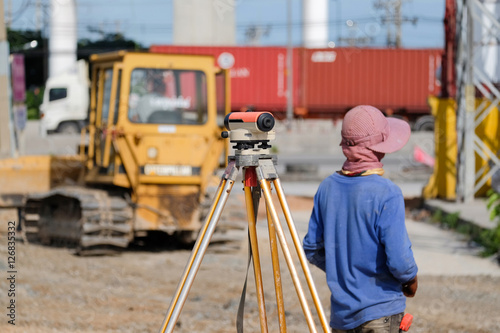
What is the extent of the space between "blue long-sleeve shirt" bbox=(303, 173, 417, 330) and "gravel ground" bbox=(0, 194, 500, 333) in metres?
3.13

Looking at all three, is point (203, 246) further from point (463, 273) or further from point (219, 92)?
point (219, 92)

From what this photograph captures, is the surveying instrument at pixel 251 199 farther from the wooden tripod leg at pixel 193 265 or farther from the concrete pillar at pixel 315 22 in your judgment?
the concrete pillar at pixel 315 22

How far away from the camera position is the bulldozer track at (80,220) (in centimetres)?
1073

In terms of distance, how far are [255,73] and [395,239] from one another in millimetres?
35773

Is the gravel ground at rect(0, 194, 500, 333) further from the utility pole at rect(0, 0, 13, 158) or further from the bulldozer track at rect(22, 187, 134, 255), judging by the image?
the utility pole at rect(0, 0, 13, 158)

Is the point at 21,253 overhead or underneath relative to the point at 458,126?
underneath

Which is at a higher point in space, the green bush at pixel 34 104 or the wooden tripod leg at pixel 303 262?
the wooden tripod leg at pixel 303 262

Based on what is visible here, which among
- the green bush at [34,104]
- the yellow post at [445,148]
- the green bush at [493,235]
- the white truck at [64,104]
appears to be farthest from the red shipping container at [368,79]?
the green bush at [493,235]

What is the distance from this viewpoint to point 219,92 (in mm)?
11578

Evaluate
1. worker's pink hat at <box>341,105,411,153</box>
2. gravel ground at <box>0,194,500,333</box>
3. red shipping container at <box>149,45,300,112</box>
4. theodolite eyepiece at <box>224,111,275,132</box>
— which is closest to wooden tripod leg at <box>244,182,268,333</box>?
theodolite eyepiece at <box>224,111,275,132</box>

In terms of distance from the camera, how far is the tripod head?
12.4 ft

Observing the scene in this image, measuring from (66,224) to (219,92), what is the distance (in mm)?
2792

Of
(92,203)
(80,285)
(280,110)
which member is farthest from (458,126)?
(280,110)

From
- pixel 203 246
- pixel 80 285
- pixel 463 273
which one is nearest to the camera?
pixel 203 246
